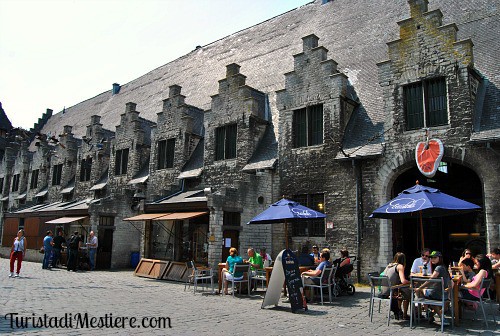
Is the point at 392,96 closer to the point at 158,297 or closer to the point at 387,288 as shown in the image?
the point at 387,288

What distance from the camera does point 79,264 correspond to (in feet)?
65.0

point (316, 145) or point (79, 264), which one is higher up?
point (316, 145)

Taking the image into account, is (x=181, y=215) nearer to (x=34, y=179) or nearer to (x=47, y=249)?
(x=47, y=249)

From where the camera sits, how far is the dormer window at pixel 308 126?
16594 millimetres

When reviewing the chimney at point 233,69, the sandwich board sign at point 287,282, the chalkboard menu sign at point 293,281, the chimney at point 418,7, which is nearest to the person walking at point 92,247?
the chimney at point 233,69

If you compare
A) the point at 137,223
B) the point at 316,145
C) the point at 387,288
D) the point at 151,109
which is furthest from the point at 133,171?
the point at 387,288

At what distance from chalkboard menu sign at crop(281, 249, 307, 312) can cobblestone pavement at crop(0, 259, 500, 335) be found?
0.81 ft

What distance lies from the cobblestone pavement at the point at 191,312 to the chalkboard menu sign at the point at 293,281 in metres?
0.25

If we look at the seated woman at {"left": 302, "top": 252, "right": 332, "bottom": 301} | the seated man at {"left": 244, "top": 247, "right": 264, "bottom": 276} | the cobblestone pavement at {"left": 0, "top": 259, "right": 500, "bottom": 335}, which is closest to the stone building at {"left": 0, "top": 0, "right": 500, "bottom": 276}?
the seated man at {"left": 244, "top": 247, "right": 264, "bottom": 276}

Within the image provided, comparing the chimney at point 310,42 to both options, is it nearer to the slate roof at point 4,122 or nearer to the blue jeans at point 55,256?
the blue jeans at point 55,256

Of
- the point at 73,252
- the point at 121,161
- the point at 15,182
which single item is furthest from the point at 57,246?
the point at 15,182

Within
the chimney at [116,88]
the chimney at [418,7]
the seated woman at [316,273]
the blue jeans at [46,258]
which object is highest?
the chimney at [116,88]

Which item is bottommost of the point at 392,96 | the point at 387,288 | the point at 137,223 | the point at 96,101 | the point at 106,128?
the point at 387,288

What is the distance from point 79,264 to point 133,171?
6.98 metres
